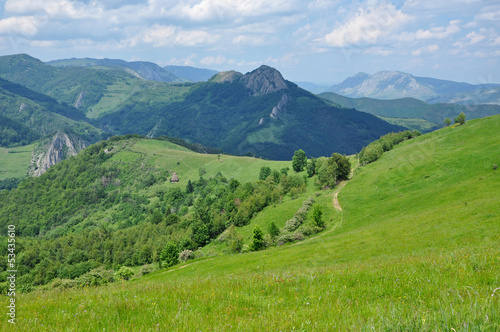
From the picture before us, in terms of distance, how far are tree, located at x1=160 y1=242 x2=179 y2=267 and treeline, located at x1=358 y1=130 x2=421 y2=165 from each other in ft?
270

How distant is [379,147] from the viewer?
124 metres

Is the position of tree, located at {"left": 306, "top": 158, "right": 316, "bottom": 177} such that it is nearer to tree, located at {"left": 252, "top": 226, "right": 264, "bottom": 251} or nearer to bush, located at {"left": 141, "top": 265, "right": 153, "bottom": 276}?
tree, located at {"left": 252, "top": 226, "right": 264, "bottom": 251}

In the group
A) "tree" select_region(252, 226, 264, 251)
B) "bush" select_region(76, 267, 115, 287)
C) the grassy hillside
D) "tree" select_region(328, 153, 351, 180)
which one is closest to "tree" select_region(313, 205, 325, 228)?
"tree" select_region(252, 226, 264, 251)

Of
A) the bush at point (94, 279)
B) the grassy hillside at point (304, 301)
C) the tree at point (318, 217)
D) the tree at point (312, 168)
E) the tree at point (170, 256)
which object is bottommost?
the tree at point (170, 256)

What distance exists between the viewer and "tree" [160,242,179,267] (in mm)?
85500

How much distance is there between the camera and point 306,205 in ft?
288

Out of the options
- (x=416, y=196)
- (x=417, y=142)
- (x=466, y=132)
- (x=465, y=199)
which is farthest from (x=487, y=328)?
(x=417, y=142)

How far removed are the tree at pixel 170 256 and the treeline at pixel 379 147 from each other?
270ft

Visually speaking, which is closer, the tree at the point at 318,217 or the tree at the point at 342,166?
the tree at the point at 318,217

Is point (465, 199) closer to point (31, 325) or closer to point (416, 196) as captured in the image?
point (416, 196)

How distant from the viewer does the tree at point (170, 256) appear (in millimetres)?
85500

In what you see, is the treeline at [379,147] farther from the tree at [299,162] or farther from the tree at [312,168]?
the tree at [299,162]

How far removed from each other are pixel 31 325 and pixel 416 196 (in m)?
75.5

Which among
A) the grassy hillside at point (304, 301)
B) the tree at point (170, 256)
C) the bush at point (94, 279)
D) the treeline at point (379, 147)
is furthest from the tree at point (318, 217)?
the grassy hillside at point (304, 301)
